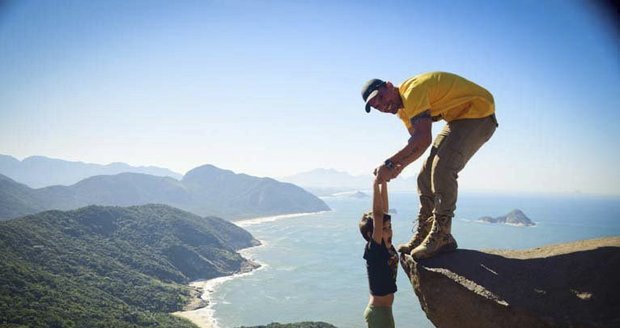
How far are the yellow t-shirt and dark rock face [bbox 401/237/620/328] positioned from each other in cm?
160

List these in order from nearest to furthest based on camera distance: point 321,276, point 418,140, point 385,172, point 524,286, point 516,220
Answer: point 524,286, point 418,140, point 385,172, point 321,276, point 516,220

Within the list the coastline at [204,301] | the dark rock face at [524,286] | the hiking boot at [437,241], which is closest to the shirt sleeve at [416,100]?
the hiking boot at [437,241]

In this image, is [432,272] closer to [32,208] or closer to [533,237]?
[533,237]

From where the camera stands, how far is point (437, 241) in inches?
170

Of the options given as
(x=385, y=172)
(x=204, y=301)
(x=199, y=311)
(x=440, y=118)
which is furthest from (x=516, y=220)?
(x=385, y=172)

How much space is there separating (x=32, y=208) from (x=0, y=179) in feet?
109

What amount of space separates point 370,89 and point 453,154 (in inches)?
44.1

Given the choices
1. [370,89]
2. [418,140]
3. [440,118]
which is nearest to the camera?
[418,140]

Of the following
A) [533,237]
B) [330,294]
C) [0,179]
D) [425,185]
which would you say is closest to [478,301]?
[425,185]

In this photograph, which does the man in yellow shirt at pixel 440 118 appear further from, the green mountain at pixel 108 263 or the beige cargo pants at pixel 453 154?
the green mountain at pixel 108 263

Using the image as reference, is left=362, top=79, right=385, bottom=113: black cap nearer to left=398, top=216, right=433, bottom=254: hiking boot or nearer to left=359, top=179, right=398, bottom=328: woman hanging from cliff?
left=359, top=179, right=398, bottom=328: woman hanging from cliff

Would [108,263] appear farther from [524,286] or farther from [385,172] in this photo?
[524,286]

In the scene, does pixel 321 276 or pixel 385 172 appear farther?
pixel 321 276

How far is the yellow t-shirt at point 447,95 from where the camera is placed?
3.90 metres
